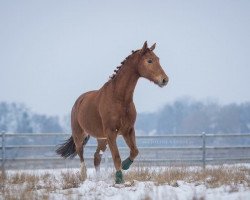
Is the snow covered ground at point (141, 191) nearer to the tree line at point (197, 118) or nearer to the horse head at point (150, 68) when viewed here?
the horse head at point (150, 68)

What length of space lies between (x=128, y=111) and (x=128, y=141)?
52cm

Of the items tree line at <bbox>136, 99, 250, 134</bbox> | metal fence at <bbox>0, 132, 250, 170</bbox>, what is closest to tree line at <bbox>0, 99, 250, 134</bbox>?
tree line at <bbox>136, 99, 250, 134</bbox>

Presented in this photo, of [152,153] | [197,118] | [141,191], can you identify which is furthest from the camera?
[197,118]

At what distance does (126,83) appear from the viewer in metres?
9.67

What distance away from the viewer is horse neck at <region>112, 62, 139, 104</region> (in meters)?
9.59

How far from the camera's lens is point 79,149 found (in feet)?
40.0

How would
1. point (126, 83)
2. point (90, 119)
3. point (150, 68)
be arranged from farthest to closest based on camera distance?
point (90, 119), point (126, 83), point (150, 68)

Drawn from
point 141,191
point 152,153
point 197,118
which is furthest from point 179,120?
point 141,191

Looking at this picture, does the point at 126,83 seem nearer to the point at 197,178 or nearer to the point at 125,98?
the point at 125,98

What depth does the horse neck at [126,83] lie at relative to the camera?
31.4 ft

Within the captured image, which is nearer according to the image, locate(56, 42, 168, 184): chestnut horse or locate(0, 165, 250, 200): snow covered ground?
locate(0, 165, 250, 200): snow covered ground

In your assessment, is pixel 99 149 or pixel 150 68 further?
pixel 99 149

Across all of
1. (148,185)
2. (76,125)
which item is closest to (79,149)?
(76,125)

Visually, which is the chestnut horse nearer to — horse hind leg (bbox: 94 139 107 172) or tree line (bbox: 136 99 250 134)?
horse hind leg (bbox: 94 139 107 172)
